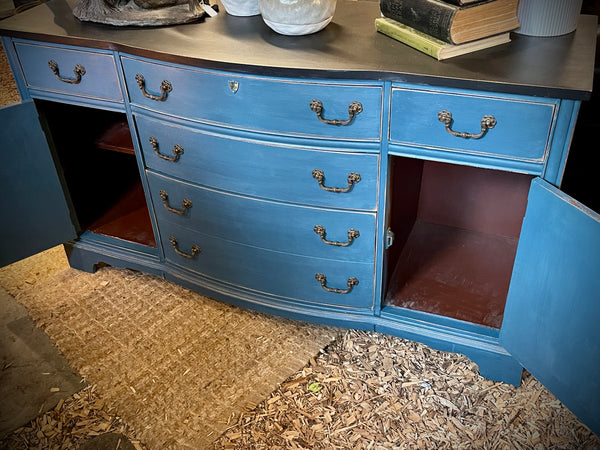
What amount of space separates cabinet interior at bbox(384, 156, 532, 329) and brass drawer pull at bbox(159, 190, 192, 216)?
69 cm

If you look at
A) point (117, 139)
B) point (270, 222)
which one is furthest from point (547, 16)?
point (117, 139)

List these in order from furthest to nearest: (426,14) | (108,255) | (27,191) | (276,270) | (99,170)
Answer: (99,170) → (108,255) → (27,191) → (276,270) → (426,14)

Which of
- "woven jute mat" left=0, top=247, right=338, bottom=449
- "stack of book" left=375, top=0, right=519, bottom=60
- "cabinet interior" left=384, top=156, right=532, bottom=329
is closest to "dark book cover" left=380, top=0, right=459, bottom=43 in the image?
"stack of book" left=375, top=0, right=519, bottom=60

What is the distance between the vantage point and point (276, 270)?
2.02 m

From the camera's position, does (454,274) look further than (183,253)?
No

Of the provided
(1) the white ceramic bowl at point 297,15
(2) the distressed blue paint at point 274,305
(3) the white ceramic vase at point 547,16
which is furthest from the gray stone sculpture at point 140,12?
(3) the white ceramic vase at point 547,16

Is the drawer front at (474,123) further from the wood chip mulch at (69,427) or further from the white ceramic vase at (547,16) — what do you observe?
the wood chip mulch at (69,427)

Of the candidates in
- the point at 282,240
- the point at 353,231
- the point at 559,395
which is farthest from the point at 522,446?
the point at 282,240

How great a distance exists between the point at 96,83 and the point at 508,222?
5.08 feet

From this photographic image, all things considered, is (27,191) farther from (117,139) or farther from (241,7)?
(241,7)

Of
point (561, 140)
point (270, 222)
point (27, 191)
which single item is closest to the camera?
point (561, 140)

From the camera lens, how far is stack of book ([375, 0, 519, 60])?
1523 mm

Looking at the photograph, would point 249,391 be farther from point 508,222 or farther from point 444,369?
point 508,222

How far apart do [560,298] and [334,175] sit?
70 centimetres
